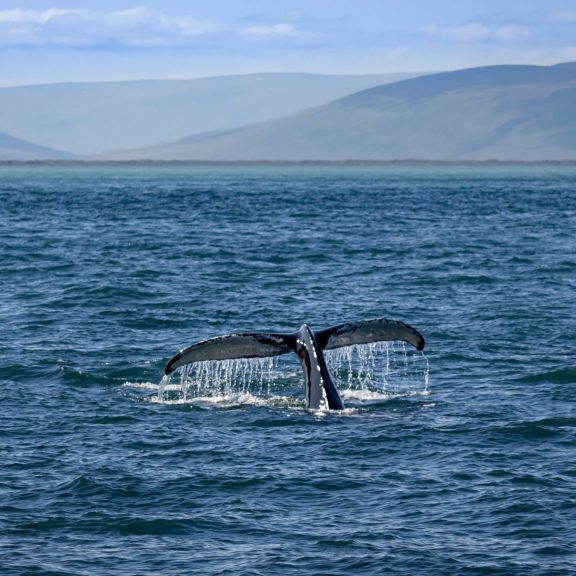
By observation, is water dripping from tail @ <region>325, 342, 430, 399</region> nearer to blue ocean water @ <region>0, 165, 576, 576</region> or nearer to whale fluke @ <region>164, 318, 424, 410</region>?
blue ocean water @ <region>0, 165, 576, 576</region>

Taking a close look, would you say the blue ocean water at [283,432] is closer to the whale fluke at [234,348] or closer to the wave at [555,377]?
the wave at [555,377]

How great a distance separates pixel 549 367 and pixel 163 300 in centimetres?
1205

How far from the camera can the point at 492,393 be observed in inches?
749

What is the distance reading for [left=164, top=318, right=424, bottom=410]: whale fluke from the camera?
55.6 ft

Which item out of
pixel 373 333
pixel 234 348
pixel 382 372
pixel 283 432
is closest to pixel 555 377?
pixel 382 372

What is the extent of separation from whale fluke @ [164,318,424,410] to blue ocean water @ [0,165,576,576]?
422 mm

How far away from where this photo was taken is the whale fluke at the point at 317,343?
55.6 feet

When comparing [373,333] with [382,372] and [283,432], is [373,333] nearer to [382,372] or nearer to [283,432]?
[283,432]

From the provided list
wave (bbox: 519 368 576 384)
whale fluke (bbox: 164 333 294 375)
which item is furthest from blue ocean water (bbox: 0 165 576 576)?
whale fluke (bbox: 164 333 294 375)

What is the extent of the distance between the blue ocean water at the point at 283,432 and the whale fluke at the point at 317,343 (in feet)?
1.38

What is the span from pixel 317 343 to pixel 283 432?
168cm

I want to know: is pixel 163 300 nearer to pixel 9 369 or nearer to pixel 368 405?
pixel 9 369

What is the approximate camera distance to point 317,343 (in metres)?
17.7

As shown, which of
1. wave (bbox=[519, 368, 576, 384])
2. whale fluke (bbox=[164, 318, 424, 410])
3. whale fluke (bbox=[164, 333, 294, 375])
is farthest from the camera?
wave (bbox=[519, 368, 576, 384])
